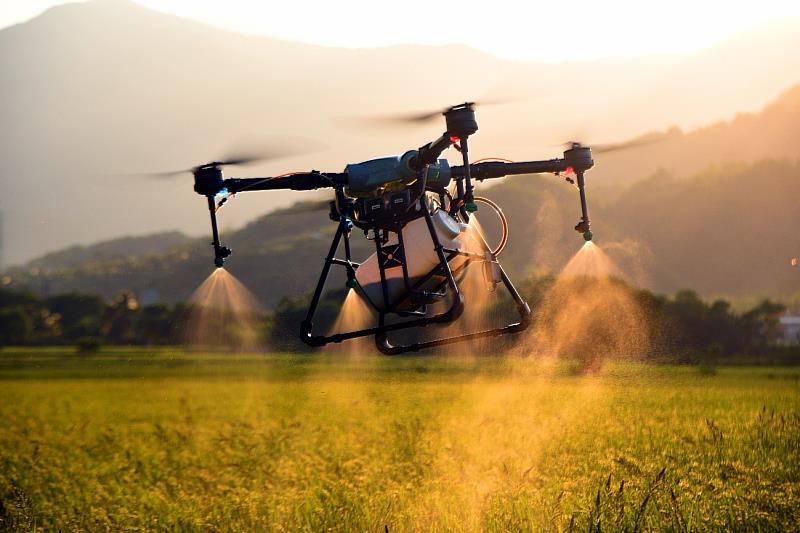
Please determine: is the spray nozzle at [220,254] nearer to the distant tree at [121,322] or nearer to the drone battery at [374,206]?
the drone battery at [374,206]

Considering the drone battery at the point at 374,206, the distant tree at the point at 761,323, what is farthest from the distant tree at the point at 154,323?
the distant tree at the point at 761,323

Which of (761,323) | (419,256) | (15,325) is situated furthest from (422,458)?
(761,323)

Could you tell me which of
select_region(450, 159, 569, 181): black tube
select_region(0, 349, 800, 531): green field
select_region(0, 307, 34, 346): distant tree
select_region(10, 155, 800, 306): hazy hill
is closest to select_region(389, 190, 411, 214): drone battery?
select_region(450, 159, 569, 181): black tube

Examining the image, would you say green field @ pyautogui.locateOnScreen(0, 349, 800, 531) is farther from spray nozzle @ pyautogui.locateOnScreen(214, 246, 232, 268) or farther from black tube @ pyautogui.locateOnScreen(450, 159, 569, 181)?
spray nozzle @ pyautogui.locateOnScreen(214, 246, 232, 268)

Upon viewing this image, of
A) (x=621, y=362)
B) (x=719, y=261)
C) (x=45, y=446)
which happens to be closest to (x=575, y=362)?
(x=621, y=362)

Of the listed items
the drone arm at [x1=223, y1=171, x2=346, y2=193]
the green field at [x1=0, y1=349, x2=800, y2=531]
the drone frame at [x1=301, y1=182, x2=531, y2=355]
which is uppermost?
the drone arm at [x1=223, y1=171, x2=346, y2=193]

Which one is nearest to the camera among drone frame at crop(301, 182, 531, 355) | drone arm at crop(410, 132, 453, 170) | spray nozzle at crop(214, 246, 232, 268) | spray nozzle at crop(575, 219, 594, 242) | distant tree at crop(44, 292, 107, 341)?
drone arm at crop(410, 132, 453, 170)

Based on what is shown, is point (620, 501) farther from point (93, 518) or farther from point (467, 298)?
point (93, 518)
